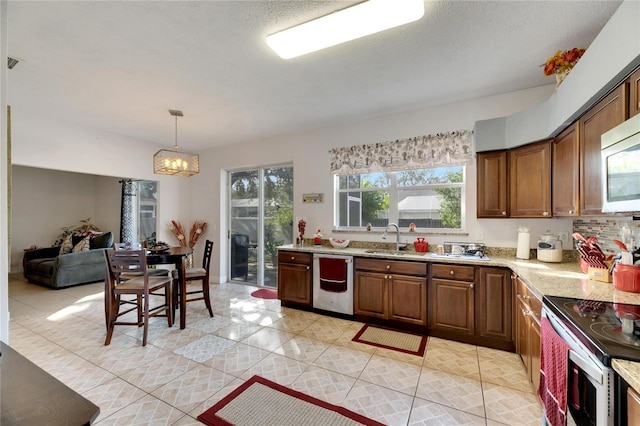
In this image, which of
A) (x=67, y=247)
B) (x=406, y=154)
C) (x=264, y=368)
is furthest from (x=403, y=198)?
(x=67, y=247)

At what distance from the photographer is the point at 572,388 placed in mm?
1235

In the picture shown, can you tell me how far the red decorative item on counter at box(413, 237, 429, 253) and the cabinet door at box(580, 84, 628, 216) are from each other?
1.54 meters

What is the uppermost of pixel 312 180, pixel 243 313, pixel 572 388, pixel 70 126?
pixel 70 126

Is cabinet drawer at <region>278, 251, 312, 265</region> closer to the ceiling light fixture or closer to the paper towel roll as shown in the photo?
the ceiling light fixture

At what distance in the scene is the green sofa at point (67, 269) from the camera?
4598 mm

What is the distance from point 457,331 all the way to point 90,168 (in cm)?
567

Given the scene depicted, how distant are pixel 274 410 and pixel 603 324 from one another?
6.32 feet

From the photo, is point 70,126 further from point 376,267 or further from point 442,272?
point 442,272

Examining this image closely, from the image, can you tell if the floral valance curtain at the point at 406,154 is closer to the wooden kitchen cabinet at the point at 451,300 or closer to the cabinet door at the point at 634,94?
the wooden kitchen cabinet at the point at 451,300

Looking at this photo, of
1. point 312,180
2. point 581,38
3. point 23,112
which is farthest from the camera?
point 312,180

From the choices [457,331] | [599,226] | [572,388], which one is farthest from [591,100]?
[457,331]

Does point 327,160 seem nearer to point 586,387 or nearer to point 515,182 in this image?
point 515,182

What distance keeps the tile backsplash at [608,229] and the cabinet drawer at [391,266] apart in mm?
1487

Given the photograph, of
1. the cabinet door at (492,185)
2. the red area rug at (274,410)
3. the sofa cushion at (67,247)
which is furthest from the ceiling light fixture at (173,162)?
the sofa cushion at (67,247)
